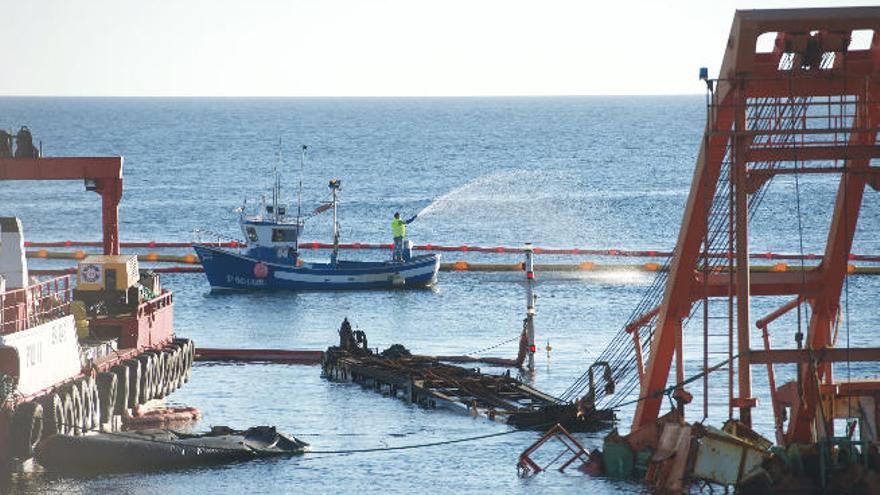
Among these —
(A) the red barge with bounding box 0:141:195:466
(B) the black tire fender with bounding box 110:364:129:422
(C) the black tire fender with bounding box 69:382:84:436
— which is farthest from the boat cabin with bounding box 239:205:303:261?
(C) the black tire fender with bounding box 69:382:84:436

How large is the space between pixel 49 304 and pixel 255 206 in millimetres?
88031

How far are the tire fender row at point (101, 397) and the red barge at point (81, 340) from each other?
2 cm

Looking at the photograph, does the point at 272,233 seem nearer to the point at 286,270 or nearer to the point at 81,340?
the point at 286,270

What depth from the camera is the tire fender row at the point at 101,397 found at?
3278cm

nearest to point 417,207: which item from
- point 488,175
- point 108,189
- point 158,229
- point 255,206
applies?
point 255,206

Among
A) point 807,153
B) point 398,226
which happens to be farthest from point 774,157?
point 398,226

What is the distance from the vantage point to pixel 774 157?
29688mm

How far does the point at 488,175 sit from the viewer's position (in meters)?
160

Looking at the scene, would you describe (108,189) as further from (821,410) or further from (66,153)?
(66,153)

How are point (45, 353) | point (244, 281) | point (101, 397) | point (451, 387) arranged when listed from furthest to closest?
1. point (244, 281)
2. point (451, 387)
3. point (101, 397)
4. point (45, 353)

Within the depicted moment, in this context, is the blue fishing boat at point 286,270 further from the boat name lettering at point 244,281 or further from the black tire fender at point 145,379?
the black tire fender at point 145,379

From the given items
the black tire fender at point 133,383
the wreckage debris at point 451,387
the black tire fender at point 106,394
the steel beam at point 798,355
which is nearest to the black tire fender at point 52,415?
the black tire fender at point 106,394

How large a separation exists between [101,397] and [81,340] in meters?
2.81

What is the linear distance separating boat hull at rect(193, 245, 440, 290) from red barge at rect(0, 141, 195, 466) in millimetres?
23051
